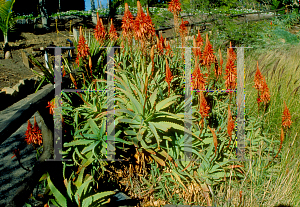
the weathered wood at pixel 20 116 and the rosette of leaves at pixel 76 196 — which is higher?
the weathered wood at pixel 20 116

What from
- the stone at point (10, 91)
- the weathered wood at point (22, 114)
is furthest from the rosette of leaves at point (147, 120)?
the stone at point (10, 91)

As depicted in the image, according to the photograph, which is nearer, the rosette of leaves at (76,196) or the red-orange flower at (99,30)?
the rosette of leaves at (76,196)

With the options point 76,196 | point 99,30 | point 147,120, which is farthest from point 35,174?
point 99,30

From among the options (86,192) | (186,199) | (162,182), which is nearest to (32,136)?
(86,192)

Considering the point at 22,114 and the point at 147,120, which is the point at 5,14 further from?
the point at 147,120

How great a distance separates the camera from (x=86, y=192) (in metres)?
2.01

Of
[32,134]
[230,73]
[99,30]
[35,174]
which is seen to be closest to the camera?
[35,174]

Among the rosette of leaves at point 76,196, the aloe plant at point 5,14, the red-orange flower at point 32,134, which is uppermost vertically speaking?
the aloe plant at point 5,14

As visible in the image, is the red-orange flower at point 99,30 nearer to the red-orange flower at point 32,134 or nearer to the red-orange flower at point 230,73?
the red-orange flower at point 32,134

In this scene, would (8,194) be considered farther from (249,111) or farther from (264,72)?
(264,72)

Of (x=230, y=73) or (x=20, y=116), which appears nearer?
(x=20, y=116)

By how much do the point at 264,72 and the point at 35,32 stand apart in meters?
12.1

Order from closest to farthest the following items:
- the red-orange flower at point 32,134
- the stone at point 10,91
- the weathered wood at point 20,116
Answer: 1. the weathered wood at point 20,116
2. the red-orange flower at point 32,134
3. the stone at point 10,91

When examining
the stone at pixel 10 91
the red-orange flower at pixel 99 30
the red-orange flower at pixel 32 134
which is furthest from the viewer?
the stone at pixel 10 91
